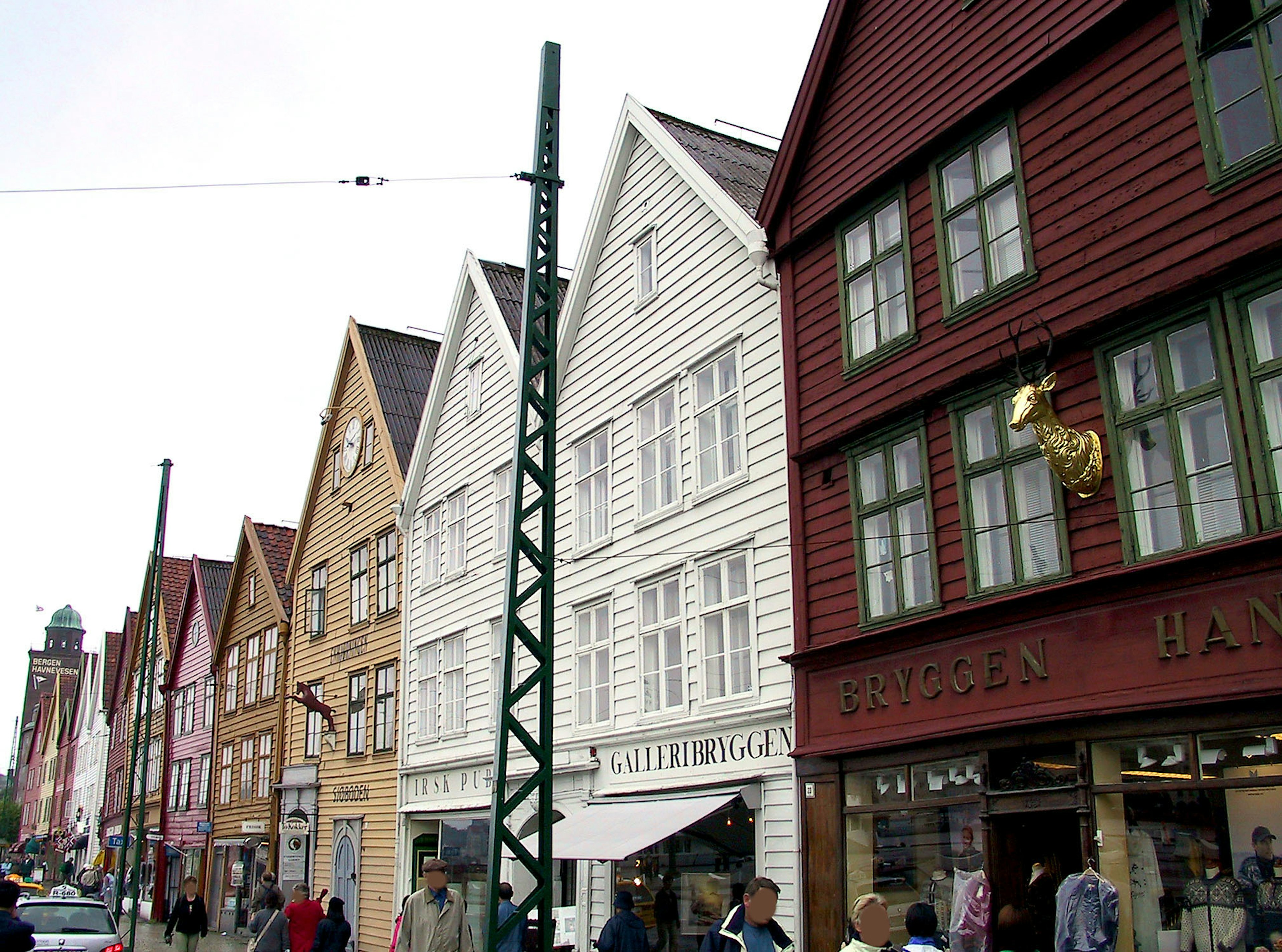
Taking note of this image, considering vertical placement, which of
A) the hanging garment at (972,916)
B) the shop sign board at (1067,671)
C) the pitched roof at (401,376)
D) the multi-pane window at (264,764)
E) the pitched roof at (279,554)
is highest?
the pitched roof at (401,376)

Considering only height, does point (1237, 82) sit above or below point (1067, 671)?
above

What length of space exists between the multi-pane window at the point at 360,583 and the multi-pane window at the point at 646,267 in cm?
1233

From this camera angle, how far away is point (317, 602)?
31.4 m

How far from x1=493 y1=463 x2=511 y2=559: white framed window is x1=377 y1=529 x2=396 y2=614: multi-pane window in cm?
512

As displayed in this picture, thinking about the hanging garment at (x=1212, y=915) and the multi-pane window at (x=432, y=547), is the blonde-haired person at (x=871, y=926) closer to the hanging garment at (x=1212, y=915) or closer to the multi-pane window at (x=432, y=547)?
the hanging garment at (x=1212, y=915)

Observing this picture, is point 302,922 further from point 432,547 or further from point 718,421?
point 432,547

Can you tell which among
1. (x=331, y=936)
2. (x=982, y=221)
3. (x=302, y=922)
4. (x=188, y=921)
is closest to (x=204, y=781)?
(x=188, y=921)

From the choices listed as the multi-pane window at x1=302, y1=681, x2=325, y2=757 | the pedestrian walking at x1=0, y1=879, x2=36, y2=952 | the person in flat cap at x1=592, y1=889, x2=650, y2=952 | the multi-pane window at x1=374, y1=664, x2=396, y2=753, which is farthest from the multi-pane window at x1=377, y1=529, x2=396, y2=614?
the pedestrian walking at x1=0, y1=879, x2=36, y2=952

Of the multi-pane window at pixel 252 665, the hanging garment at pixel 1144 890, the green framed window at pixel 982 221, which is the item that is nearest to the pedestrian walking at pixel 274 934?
the hanging garment at pixel 1144 890

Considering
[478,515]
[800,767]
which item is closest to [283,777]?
[478,515]

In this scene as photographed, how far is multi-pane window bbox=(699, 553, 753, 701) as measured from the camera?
15.3 meters

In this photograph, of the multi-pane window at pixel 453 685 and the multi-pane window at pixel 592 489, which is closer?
the multi-pane window at pixel 592 489

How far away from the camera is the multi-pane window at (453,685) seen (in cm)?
2305

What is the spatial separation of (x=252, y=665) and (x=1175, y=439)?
31007 mm
